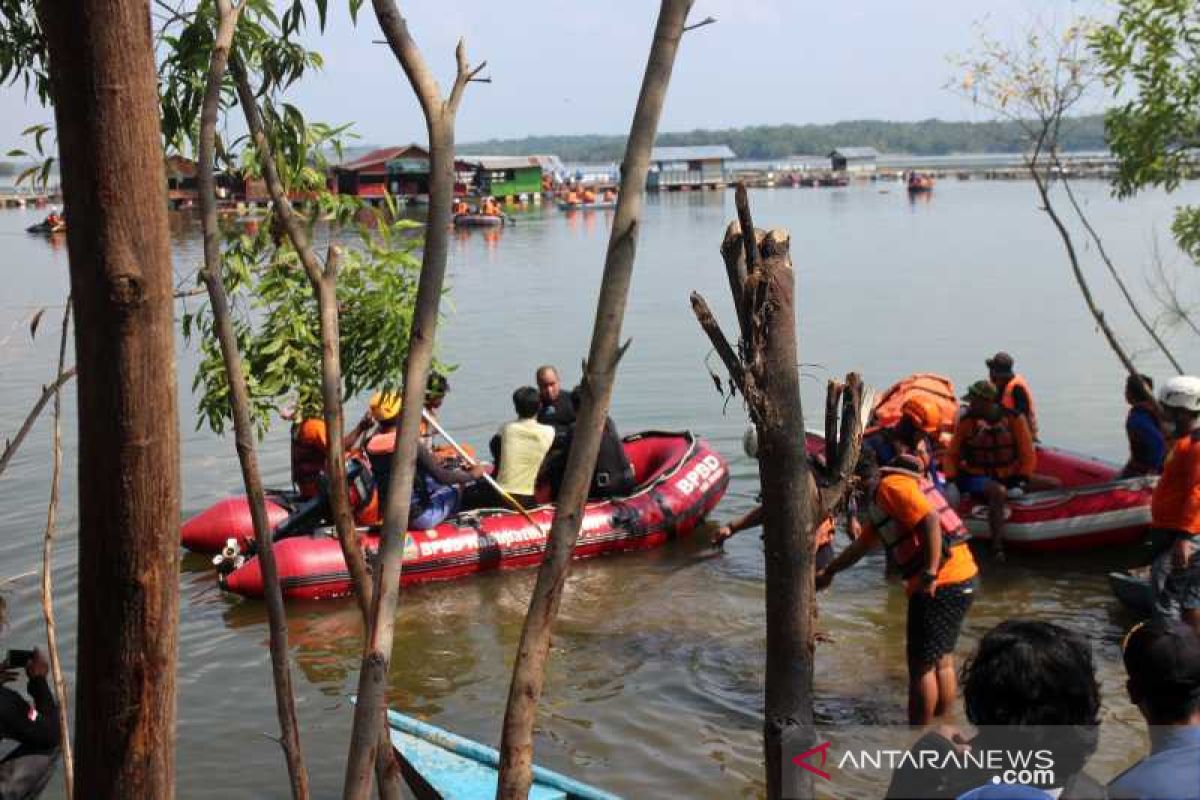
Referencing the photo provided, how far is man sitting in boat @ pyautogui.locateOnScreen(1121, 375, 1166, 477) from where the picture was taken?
34.2 ft

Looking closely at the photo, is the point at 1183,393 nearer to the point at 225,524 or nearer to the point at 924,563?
the point at 924,563

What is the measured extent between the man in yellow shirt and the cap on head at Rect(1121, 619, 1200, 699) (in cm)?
306

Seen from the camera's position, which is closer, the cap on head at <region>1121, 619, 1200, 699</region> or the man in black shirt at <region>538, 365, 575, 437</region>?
the cap on head at <region>1121, 619, 1200, 699</region>

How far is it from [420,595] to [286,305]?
471 cm

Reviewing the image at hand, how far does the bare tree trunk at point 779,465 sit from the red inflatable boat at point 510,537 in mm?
6193

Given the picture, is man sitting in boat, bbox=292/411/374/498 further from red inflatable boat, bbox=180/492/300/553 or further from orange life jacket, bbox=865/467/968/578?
orange life jacket, bbox=865/467/968/578

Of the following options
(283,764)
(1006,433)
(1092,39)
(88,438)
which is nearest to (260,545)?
(88,438)

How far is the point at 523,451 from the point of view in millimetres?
11219

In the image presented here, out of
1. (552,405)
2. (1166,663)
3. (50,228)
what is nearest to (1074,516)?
(552,405)

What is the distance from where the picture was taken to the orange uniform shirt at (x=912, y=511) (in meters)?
6.12

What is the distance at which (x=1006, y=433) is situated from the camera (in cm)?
1064

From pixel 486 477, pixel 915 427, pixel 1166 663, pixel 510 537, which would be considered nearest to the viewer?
pixel 1166 663

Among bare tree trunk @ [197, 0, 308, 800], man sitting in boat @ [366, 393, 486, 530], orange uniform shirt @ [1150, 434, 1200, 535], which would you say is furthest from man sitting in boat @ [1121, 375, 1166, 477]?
bare tree trunk @ [197, 0, 308, 800]

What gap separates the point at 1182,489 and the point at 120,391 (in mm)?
6008
